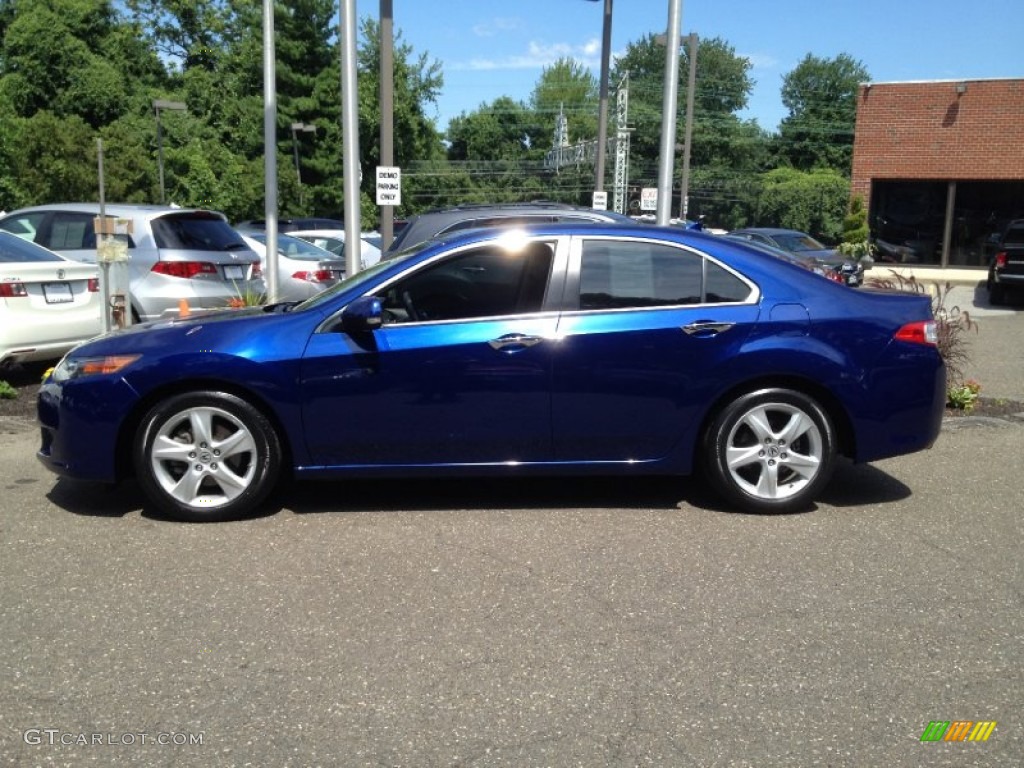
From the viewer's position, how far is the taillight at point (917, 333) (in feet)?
18.1

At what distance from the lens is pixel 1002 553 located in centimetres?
503

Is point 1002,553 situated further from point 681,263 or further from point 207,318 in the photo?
point 207,318

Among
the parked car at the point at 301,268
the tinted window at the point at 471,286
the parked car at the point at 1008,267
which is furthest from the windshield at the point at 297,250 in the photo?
the parked car at the point at 1008,267

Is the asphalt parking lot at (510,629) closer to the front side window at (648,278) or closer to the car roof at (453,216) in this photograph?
the front side window at (648,278)

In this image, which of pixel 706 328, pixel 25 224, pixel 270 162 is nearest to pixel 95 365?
pixel 706 328

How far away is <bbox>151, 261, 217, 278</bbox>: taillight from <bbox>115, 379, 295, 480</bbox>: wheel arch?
5118 millimetres

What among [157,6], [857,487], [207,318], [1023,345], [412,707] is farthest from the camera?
[157,6]

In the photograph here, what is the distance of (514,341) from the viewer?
533 cm

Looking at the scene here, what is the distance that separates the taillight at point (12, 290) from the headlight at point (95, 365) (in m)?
3.57

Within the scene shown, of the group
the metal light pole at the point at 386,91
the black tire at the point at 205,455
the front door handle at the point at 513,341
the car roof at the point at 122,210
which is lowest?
the black tire at the point at 205,455

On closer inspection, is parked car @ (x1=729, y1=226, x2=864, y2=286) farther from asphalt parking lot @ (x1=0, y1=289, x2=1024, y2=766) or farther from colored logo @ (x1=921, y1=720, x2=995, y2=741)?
colored logo @ (x1=921, y1=720, x2=995, y2=741)

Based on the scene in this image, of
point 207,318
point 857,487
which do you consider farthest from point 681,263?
point 207,318

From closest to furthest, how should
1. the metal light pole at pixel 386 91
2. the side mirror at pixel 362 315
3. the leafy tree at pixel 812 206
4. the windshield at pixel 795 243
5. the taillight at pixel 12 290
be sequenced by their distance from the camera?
the side mirror at pixel 362 315
the taillight at pixel 12 290
the metal light pole at pixel 386 91
the windshield at pixel 795 243
the leafy tree at pixel 812 206

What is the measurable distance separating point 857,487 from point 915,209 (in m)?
24.7
